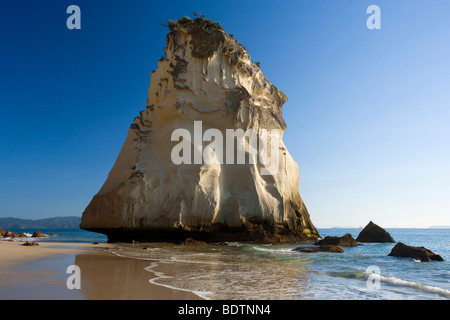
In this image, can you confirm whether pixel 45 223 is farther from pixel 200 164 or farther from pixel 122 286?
pixel 122 286

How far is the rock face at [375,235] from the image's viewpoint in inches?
1083

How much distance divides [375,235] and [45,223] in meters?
175

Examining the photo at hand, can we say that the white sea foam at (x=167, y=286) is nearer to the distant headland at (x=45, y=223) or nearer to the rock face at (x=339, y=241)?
the rock face at (x=339, y=241)

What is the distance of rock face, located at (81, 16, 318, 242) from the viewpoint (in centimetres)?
1764

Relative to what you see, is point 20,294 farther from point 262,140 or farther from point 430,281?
point 262,140

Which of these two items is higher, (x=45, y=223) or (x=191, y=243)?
(x=191, y=243)

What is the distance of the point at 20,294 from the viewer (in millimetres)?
4816

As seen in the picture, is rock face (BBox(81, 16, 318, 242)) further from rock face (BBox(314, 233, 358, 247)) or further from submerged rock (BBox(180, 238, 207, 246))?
rock face (BBox(314, 233, 358, 247))

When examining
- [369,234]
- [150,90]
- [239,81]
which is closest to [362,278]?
[239,81]

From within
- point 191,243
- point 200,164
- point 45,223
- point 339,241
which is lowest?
point 45,223

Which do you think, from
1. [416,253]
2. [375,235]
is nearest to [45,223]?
[375,235]

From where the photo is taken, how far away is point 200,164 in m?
18.1

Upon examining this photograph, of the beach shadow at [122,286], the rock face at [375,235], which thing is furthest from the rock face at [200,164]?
the beach shadow at [122,286]
